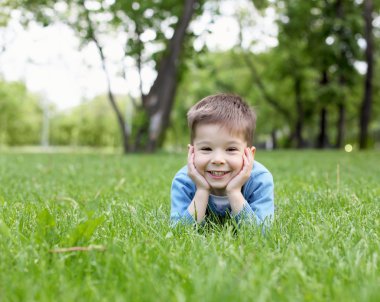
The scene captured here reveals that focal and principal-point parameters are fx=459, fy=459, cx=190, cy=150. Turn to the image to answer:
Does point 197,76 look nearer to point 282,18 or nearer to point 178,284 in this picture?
point 282,18

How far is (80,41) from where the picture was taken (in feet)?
66.1

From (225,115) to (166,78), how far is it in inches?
629

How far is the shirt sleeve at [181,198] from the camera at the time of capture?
3057mm

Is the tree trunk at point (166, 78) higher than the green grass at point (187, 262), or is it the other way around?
the tree trunk at point (166, 78)

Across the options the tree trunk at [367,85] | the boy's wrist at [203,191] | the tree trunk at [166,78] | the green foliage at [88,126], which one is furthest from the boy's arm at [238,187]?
the green foliage at [88,126]

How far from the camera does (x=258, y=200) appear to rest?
313 cm

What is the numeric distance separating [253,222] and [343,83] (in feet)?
84.7

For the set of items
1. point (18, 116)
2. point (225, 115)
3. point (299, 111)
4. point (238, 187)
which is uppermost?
point (18, 116)

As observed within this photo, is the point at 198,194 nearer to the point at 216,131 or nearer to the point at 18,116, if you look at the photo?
the point at 216,131

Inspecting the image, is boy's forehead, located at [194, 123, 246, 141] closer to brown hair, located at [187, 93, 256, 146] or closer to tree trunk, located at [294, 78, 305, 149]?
brown hair, located at [187, 93, 256, 146]

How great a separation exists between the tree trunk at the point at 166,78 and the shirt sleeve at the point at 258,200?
15607 millimetres

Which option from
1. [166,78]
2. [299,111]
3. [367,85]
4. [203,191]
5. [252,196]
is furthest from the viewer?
[299,111]

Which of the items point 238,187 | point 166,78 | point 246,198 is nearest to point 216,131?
point 238,187

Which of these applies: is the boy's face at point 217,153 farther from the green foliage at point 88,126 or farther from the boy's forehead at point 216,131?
the green foliage at point 88,126
